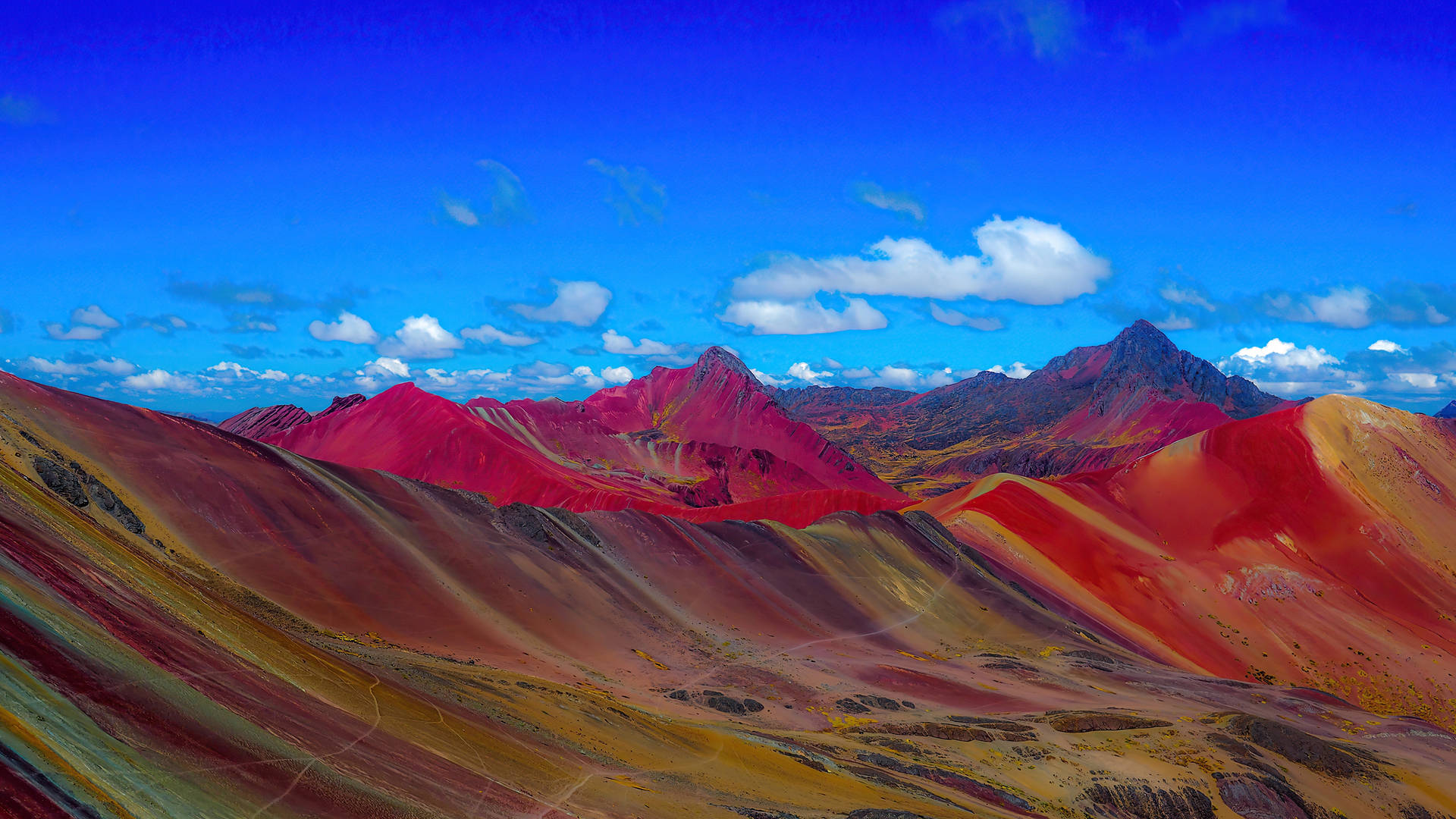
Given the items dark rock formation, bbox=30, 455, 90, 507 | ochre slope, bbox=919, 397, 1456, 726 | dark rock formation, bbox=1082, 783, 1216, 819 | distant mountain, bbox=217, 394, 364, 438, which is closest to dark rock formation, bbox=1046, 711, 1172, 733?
dark rock formation, bbox=1082, 783, 1216, 819

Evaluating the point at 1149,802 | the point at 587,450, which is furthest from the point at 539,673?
the point at 587,450

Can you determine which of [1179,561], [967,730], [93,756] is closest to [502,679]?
[93,756]

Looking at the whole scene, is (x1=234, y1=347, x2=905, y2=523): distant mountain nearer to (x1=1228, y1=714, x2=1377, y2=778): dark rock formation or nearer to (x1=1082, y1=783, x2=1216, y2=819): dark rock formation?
(x1=1228, y1=714, x2=1377, y2=778): dark rock formation

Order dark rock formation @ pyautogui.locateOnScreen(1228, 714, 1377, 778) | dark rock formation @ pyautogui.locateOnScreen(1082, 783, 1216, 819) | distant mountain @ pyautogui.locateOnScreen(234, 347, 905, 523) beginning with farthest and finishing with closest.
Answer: distant mountain @ pyautogui.locateOnScreen(234, 347, 905, 523) → dark rock formation @ pyautogui.locateOnScreen(1228, 714, 1377, 778) → dark rock formation @ pyautogui.locateOnScreen(1082, 783, 1216, 819)

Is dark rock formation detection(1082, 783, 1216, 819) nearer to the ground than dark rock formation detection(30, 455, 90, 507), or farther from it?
nearer to the ground

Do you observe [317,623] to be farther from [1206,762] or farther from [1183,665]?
[1183,665]

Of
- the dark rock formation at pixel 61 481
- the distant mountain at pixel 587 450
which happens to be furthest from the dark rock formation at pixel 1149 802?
the distant mountain at pixel 587 450
